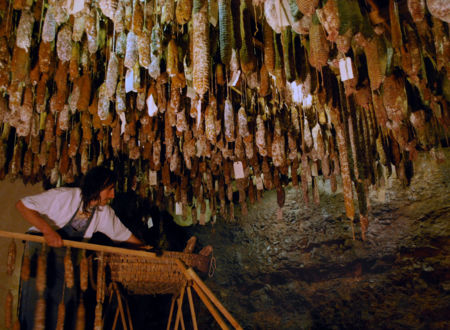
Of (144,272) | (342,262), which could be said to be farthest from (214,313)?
(342,262)

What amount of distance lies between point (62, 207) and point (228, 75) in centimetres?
215

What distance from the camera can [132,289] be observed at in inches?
164

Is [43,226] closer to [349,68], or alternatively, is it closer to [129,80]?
[129,80]

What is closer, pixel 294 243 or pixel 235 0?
pixel 235 0

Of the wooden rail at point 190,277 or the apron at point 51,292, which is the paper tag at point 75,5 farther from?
the apron at point 51,292

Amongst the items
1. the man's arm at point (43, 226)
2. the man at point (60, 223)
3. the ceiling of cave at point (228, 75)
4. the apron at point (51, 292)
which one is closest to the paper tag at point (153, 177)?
the ceiling of cave at point (228, 75)

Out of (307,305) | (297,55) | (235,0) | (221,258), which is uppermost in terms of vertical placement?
(235,0)

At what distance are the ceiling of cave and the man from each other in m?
0.69

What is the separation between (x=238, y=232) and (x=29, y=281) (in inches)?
191

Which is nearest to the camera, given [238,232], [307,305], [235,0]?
[235,0]

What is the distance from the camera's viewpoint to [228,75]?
349 cm

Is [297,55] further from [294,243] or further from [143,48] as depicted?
[294,243]

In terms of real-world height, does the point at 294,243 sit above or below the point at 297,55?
below

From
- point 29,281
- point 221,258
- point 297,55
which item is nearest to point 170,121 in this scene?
point 297,55
